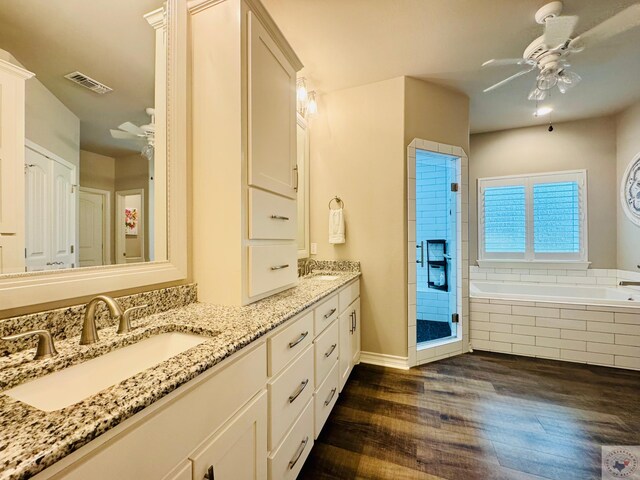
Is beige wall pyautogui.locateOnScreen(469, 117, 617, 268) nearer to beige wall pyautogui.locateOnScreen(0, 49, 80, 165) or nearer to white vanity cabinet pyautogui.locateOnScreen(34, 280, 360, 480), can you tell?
white vanity cabinet pyautogui.locateOnScreen(34, 280, 360, 480)

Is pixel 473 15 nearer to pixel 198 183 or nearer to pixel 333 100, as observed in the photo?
pixel 333 100

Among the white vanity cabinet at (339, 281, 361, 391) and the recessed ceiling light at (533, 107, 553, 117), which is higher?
the recessed ceiling light at (533, 107, 553, 117)

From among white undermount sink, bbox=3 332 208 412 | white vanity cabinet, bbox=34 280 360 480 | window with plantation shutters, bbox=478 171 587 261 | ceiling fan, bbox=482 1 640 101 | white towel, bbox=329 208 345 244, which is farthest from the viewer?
window with plantation shutters, bbox=478 171 587 261

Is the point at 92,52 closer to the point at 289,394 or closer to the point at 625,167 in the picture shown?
the point at 289,394

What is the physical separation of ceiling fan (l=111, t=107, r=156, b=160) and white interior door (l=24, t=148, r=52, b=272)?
311 millimetres

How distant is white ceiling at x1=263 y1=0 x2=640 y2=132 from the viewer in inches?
64.4

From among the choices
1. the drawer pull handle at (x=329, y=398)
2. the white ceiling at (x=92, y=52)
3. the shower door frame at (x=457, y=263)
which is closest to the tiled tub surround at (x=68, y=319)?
the white ceiling at (x=92, y=52)

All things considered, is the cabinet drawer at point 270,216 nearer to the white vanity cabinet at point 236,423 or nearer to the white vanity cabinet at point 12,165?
the white vanity cabinet at point 236,423

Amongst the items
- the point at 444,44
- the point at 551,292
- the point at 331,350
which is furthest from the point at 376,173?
the point at 551,292

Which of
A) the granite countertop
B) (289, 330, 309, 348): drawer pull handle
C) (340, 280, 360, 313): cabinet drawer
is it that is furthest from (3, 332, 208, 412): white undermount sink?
(340, 280, 360, 313): cabinet drawer

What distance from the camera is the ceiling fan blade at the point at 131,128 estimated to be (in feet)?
3.53

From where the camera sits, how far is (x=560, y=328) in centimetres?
246

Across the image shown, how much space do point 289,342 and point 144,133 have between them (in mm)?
1109

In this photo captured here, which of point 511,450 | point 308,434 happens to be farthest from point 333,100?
point 511,450
